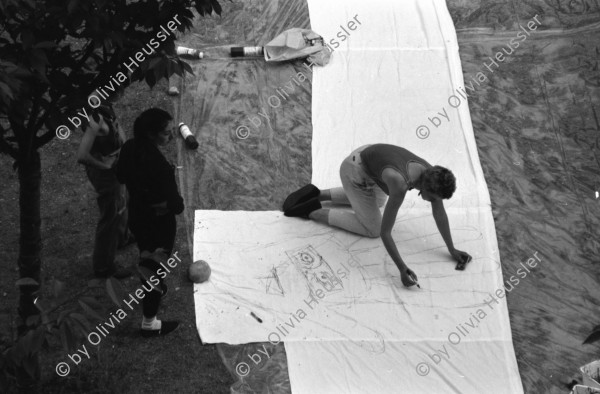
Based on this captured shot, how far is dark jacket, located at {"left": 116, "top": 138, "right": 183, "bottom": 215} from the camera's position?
514 centimetres

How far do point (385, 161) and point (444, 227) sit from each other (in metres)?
0.65

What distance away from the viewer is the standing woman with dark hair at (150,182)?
5.12 metres

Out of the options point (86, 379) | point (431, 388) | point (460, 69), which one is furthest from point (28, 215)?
point (460, 69)

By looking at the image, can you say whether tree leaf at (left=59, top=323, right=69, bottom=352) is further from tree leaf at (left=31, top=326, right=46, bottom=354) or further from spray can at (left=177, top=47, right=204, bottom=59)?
spray can at (left=177, top=47, right=204, bottom=59)

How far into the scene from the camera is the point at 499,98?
7.71 meters

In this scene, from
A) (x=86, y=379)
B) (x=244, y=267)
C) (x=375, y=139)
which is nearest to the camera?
(x=86, y=379)

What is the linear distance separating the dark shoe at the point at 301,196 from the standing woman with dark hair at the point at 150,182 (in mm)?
1307

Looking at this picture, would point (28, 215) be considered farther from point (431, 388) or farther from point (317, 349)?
point (431, 388)

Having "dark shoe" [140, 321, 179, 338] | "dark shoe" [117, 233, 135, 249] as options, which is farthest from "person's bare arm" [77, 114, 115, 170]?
"dark shoe" [140, 321, 179, 338]

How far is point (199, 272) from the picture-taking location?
6.06 metres

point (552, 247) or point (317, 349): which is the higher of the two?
point (552, 247)

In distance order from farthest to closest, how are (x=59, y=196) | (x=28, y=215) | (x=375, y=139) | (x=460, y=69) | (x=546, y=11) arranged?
(x=546, y=11) < (x=460, y=69) < (x=375, y=139) < (x=59, y=196) < (x=28, y=215)

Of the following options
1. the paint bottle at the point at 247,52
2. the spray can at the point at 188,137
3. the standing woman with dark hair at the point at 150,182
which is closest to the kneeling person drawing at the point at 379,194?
the spray can at the point at 188,137

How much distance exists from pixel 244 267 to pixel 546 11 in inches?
172
